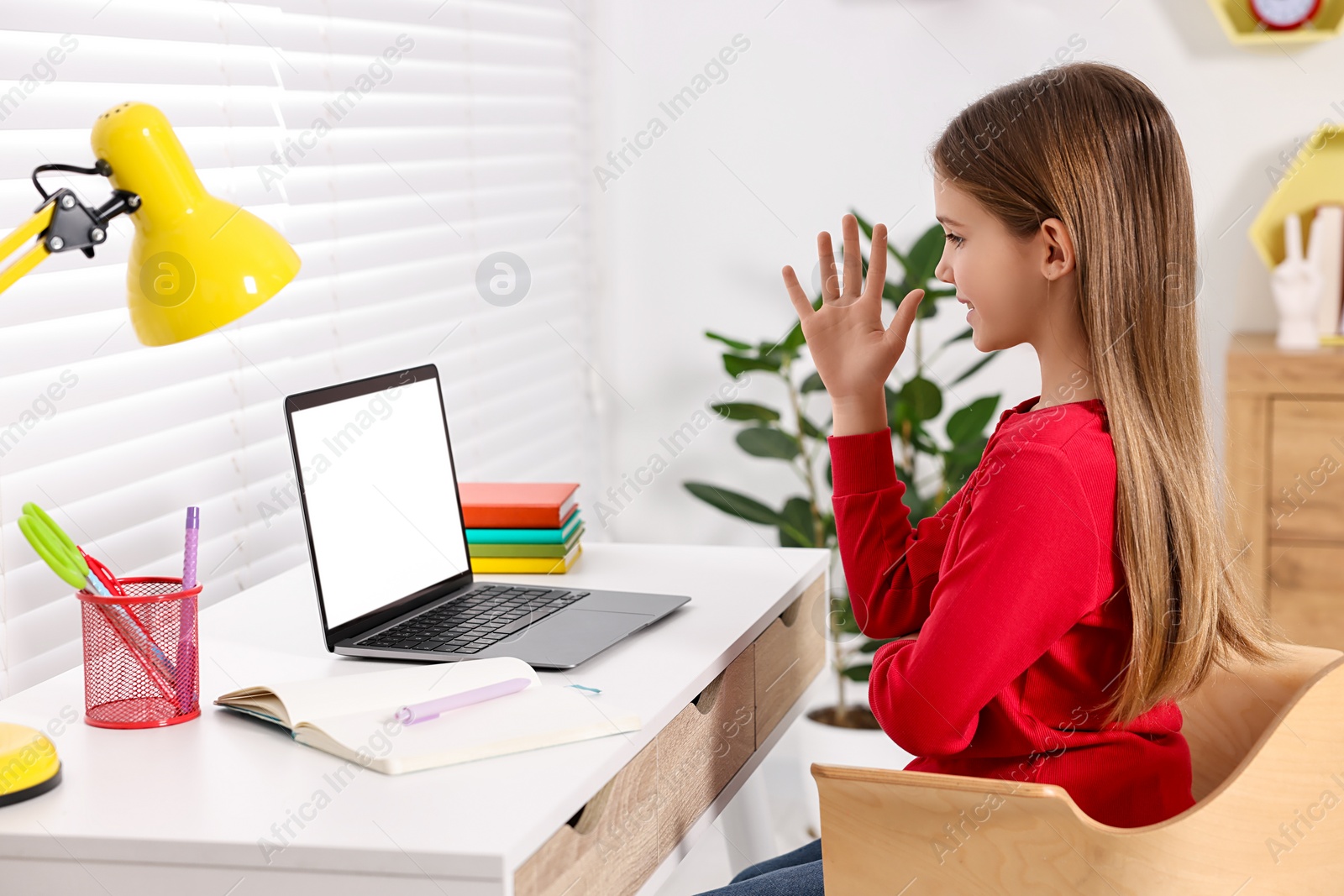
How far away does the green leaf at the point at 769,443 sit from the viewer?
2.57 m

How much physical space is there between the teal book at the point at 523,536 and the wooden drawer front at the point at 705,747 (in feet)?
1.05

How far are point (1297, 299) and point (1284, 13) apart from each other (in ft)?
1.82

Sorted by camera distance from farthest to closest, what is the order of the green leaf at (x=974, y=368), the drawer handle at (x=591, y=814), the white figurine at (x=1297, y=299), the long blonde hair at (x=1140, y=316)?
the green leaf at (x=974, y=368) < the white figurine at (x=1297, y=299) < the long blonde hair at (x=1140, y=316) < the drawer handle at (x=591, y=814)

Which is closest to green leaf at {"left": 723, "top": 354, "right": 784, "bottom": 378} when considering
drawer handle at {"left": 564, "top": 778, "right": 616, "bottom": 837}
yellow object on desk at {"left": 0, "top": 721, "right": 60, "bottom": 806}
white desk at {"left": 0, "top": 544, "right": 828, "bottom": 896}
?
white desk at {"left": 0, "top": 544, "right": 828, "bottom": 896}

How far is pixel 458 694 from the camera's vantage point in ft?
3.41

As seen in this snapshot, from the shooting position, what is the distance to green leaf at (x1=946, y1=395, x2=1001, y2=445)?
8.07ft

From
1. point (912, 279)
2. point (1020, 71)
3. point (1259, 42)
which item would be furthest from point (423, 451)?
point (1259, 42)

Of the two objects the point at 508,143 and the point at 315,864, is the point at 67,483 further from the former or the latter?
the point at 508,143

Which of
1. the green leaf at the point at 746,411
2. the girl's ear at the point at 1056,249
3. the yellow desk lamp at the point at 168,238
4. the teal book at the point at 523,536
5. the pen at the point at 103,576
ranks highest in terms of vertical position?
the yellow desk lamp at the point at 168,238

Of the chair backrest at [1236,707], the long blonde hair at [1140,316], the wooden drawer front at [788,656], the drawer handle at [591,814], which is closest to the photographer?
the drawer handle at [591,814]

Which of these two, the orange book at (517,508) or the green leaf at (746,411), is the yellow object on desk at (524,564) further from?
the green leaf at (746,411)

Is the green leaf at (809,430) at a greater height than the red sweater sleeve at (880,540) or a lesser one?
lesser

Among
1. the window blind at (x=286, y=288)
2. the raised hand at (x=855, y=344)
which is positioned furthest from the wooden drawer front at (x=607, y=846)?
the window blind at (x=286, y=288)

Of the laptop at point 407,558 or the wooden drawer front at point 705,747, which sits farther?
the laptop at point 407,558
